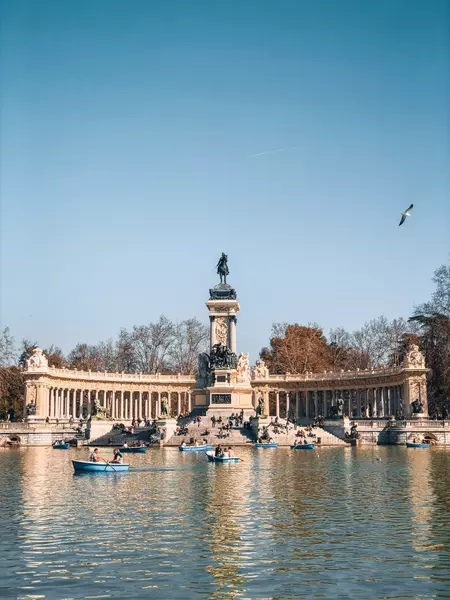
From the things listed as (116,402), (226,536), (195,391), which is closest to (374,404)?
(195,391)

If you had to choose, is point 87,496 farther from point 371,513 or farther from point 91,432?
point 91,432

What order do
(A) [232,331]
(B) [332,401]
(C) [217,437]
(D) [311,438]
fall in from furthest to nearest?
(B) [332,401] → (A) [232,331] → (D) [311,438] → (C) [217,437]

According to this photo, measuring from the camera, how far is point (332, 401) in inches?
3588

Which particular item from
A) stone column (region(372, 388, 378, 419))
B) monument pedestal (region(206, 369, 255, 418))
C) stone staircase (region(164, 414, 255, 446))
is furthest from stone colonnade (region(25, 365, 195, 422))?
stone column (region(372, 388, 378, 419))

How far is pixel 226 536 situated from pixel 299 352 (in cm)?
8217

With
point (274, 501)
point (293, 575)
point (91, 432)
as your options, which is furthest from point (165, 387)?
point (293, 575)

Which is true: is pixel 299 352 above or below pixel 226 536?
above

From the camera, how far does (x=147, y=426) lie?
72.8 meters

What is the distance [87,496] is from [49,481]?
5830 millimetres

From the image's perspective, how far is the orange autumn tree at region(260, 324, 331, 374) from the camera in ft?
330

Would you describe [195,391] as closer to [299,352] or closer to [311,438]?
[311,438]

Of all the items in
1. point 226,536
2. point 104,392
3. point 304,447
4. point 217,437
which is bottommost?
point 226,536

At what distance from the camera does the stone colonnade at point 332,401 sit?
8356cm

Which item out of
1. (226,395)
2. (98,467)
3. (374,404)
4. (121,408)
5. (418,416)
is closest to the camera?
(98,467)
